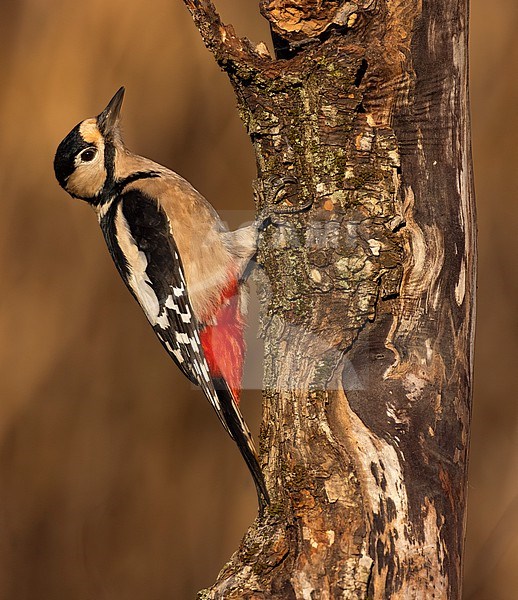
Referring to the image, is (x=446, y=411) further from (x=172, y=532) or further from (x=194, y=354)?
(x=172, y=532)

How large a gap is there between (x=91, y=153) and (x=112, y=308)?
0.79 metres

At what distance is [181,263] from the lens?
176 centimetres

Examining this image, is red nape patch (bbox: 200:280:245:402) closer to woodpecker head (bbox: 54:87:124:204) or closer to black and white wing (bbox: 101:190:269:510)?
black and white wing (bbox: 101:190:269:510)

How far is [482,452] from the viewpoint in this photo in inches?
94.4

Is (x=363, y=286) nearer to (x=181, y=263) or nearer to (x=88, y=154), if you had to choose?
(x=181, y=263)

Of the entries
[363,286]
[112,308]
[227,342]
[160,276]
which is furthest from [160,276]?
[112,308]

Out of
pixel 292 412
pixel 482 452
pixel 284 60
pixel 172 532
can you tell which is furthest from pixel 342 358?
pixel 172 532

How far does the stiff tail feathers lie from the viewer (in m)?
1.34

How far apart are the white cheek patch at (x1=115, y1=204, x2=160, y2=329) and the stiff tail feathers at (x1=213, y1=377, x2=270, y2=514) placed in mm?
249

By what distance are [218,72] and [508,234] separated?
3.55 ft

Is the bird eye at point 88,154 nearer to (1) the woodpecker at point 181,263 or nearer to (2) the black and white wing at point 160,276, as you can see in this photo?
(1) the woodpecker at point 181,263

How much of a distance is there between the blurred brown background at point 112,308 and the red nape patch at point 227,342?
2.53 ft

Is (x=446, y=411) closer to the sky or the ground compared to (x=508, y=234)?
closer to the ground

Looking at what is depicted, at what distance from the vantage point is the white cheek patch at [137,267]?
179cm
